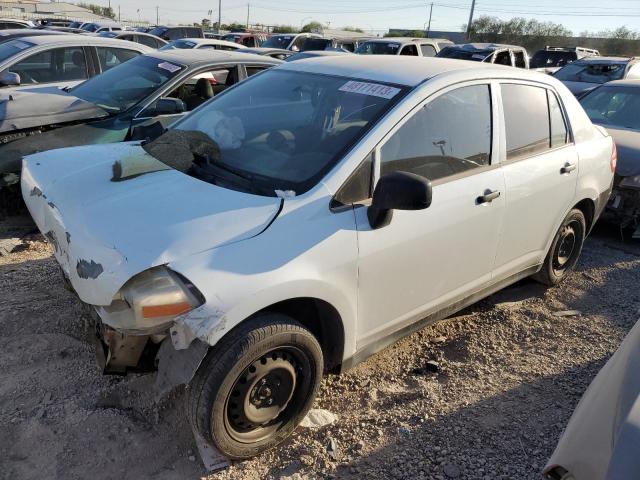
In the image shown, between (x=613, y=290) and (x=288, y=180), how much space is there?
344cm

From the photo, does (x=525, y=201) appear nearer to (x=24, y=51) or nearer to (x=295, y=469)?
(x=295, y=469)

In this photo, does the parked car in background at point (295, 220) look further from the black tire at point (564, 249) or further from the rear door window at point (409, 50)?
the rear door window at point (409, 50)

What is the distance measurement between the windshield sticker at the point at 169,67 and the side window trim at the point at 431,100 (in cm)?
350

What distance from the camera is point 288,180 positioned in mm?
2732

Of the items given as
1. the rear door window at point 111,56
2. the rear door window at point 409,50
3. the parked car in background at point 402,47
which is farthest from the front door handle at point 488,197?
the rear door window at point 409,50

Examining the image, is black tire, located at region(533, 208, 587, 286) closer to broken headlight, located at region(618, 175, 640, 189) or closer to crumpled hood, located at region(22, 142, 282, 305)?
broken headlight, located at region(618, 175, 640, 189)

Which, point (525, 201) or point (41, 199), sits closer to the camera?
point (41, 199)

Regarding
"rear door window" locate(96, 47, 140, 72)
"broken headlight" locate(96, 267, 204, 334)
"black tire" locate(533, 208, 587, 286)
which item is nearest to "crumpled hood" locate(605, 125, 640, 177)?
"black tire" locate(533, 208, 587, 286)

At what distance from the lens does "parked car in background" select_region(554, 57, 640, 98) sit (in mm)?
11695

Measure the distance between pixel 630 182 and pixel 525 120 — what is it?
2.43 meters

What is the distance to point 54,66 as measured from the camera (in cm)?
698

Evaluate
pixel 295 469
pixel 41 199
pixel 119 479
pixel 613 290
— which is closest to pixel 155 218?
pixel 41 199

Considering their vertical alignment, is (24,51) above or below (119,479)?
above

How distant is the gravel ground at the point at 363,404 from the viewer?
2598 mm
